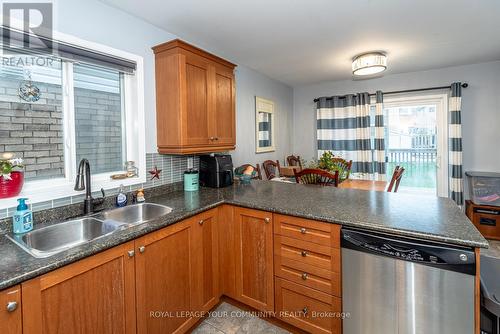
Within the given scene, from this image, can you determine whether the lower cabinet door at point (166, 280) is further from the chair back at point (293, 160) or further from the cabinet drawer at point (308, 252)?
the chair back at point (293, 160)

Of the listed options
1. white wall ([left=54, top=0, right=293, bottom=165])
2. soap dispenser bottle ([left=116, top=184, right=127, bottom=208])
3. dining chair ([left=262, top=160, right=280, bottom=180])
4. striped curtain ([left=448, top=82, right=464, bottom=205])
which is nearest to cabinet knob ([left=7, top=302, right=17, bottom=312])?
soap dispenser bottle ([left=116, top=184, right=127, bottom=208])

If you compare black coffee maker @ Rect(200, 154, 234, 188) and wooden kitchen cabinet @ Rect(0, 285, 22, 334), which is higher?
black coffee maker @ Rect(200, 154, 234, 188)

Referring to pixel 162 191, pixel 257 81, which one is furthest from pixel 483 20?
pixel 162 191

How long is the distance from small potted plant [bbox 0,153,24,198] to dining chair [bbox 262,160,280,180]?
284cm

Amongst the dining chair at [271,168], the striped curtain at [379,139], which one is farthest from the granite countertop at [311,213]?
the striped curtain at [379,139]

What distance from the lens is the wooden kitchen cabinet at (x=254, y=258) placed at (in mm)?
1818

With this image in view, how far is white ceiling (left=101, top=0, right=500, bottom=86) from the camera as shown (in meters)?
2.00

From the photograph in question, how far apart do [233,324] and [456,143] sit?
382 cm

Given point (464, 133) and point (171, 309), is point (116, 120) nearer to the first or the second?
point (171, 309)

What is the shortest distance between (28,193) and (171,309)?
43.3 inches

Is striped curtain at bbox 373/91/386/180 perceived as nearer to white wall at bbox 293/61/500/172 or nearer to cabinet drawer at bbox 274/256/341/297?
white wall at bbox 293/61/500/172

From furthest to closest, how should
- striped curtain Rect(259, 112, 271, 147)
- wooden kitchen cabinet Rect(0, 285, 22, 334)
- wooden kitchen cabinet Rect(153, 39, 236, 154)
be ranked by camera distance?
striped curtain Rect(259, 112, 271, 147) < wooden kitchen cabinet Rect(153, 39, 236, 154) < wooden kitchen cabinet Rect(0, 285, 22, 334)

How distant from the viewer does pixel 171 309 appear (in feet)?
5.21

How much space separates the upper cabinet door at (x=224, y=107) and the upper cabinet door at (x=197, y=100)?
0.10 metres
